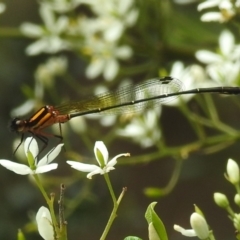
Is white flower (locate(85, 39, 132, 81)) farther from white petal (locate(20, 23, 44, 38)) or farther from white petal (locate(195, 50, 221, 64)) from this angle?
white petal (locate(195, 50, 221, 64))

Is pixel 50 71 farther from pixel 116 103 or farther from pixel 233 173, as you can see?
pixel 233 173

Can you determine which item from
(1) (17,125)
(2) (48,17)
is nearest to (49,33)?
(2) (48,17)

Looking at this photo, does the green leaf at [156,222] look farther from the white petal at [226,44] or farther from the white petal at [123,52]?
the white petal at [123,52]

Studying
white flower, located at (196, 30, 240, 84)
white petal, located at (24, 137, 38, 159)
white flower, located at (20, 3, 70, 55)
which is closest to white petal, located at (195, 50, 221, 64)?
white flower, located at (196, 30, 240, 84)

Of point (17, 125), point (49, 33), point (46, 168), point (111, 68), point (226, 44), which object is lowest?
point (46, 168)

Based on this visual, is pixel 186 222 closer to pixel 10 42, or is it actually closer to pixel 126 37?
pixel 10 42

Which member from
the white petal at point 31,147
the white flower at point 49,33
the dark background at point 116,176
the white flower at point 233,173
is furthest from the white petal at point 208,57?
the white petal at point 31,147

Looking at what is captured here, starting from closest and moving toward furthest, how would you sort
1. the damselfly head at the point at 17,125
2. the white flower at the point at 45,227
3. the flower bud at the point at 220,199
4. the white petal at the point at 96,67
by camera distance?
the white flower at the point at 45,227 → the flower bud at the point at 220,199 → the damselfly head at the point at 17,125 → the white petal at the point at 96,67

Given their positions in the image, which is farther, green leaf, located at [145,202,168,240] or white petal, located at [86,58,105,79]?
white petal, located at [86,58,105,79]
